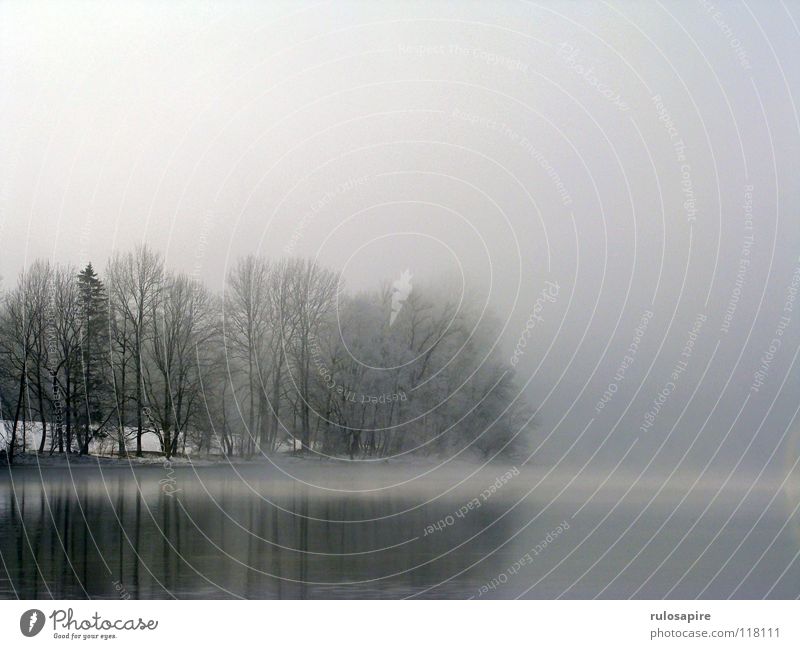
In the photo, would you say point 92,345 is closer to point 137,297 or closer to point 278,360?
point 137,297

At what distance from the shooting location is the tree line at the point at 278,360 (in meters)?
9.93

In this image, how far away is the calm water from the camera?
8.84m

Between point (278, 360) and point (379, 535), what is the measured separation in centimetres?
216

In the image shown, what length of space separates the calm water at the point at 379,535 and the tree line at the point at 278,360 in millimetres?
390

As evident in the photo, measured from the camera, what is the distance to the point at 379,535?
9.41 m

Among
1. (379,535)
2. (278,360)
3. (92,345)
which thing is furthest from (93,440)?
(379,535)

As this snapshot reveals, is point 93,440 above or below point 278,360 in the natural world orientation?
below

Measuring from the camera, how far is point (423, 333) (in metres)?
10.2

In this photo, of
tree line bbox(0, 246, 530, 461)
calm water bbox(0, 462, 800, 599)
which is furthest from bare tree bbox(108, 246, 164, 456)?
calm water bbox(0, 462, 800, 599)

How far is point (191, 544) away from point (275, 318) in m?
2.47

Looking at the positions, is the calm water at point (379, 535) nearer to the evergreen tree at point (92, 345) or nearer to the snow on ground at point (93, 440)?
the snow on ground at point (93, 440)

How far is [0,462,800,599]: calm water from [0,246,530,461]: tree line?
39 centimetres

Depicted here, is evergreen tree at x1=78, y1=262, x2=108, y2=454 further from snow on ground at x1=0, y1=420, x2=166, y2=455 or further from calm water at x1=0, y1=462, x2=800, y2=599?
calm water at x1=0, y1=462, x2=800, y2=599

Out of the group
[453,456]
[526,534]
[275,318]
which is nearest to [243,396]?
[275,318]
